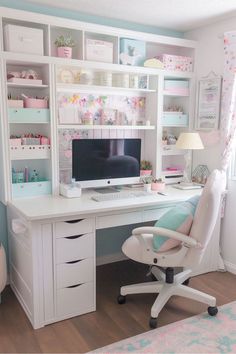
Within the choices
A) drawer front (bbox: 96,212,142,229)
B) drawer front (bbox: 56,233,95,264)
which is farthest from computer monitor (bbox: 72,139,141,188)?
drawer front (bbox: 56,233,95,264)

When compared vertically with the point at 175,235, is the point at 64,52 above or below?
above

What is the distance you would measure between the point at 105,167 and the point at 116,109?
622 mm

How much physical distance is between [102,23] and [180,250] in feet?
6.93

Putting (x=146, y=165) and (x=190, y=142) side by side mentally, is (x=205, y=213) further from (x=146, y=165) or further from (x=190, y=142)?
(x=146, y=165)

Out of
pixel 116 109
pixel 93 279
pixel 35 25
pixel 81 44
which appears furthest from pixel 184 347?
pixel 35 25

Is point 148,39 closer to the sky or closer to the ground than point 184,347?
closer to the sky

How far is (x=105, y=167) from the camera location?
2.96 metres

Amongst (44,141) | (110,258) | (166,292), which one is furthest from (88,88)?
(166,292)

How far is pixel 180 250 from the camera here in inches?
89.3

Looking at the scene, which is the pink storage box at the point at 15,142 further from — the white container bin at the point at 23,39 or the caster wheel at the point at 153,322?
the caster wheel at the point at 153,322

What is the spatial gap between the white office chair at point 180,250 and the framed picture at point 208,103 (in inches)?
40.0

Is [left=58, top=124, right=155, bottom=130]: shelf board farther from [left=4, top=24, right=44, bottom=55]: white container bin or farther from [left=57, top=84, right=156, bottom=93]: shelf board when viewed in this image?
[left=4, top=24, right=44, bottom=55]: white container bin

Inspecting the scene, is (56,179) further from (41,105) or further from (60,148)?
(41,105)

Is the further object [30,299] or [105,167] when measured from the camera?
[105,167]
